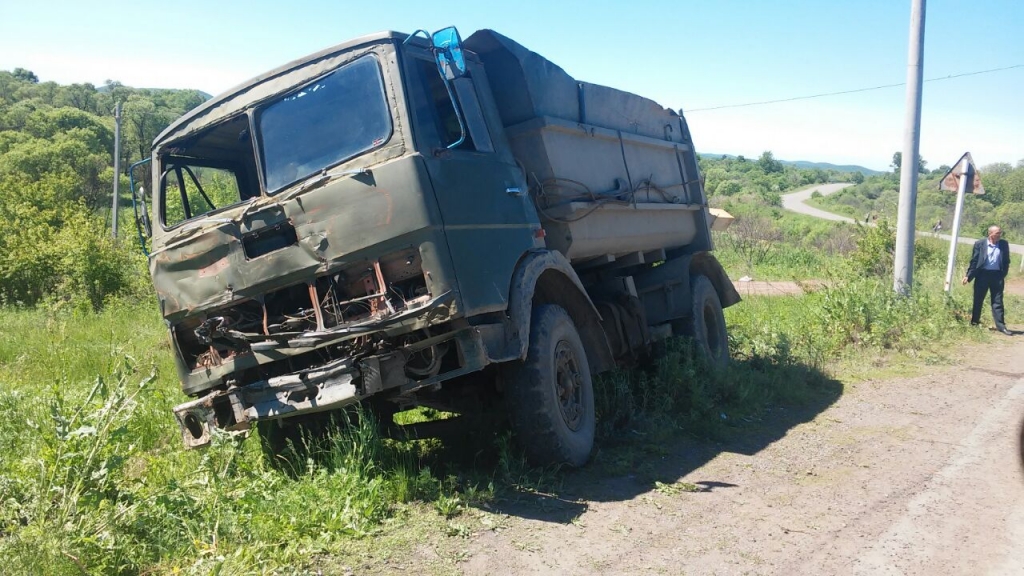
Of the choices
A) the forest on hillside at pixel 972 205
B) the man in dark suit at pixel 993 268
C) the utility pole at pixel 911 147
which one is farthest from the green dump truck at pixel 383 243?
the forest on hillside at pixel 972 205

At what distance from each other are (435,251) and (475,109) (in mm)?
1382

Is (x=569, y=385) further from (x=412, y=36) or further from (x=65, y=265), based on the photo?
(x=65, y=265)

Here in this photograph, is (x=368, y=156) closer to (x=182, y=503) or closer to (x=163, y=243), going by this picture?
(x=163, y=243)

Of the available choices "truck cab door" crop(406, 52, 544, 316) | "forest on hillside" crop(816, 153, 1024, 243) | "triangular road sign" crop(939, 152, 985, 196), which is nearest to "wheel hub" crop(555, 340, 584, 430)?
"truck cab door" crop(406, 52, 544, 316)

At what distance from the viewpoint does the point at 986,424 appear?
6133 millimetres

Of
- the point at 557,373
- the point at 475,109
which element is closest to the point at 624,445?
the point at 557,373

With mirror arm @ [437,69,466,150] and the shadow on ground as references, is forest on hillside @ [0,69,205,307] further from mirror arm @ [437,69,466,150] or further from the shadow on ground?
the shadow on ground

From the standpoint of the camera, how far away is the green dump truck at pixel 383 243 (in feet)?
13.4

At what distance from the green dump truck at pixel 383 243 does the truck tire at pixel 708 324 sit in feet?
7.61

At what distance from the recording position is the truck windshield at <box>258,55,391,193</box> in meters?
4.33

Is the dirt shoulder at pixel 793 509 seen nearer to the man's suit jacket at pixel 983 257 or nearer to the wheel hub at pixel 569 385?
the wheel hub at pixel 569 385

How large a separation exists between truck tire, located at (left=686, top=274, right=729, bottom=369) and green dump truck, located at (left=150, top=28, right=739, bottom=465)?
232cm

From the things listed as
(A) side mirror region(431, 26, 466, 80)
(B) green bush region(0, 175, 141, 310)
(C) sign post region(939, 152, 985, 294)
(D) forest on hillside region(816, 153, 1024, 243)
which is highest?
(B) green bush region(0, 175, 141, 310)

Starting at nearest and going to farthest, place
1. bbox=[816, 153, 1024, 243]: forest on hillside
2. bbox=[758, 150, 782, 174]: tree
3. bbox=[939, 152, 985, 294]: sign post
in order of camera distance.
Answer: bbox=[939, 152, 985, 294]: sign post, bbox=[816, 153, 1024, 243]: forest on hillside, bbox=[758, 150, 782, 174]: tree
